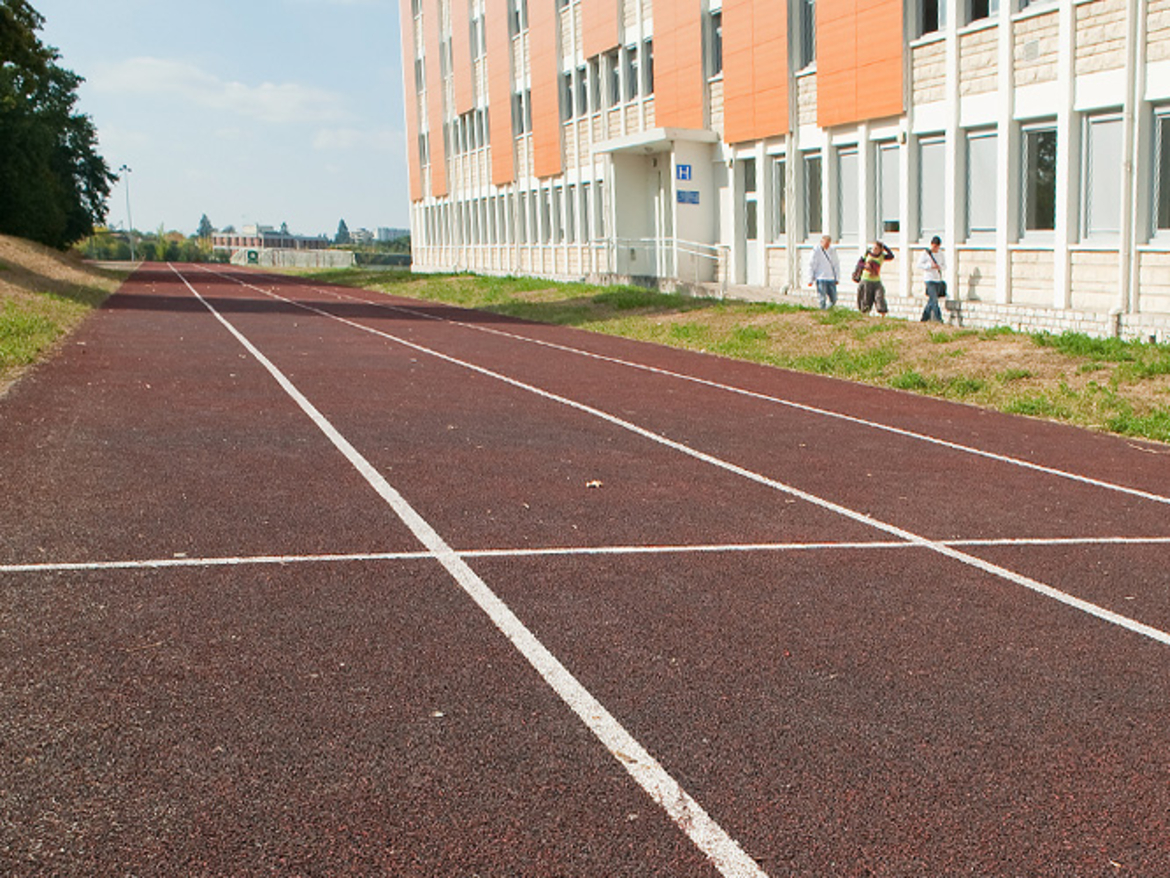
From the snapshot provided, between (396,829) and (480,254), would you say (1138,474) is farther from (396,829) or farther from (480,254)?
(480,254)

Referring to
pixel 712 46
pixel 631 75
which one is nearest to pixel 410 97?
pixel 631 75

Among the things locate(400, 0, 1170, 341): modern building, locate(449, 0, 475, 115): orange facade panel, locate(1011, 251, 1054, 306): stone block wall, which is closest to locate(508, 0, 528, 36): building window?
locate(400, 0, 1170, 341): modern building

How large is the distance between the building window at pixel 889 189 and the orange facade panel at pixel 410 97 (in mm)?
46813

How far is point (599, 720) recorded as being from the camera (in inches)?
204

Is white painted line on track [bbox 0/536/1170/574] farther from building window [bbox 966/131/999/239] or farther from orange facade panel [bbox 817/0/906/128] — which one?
orange facade panel [bbox 817/0/906/128]

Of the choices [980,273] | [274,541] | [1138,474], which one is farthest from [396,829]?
[980,273]

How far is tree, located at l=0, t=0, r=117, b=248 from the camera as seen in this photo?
3844 cm

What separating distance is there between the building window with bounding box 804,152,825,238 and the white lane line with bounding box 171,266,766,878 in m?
22.5

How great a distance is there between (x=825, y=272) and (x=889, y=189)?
7.14 feet

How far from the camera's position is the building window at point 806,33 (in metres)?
29.9

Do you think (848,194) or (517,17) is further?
(517,17)

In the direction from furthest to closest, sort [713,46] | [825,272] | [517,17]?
[517,17]
[713,46]
[825,272]

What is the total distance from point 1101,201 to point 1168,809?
18452 millimetres

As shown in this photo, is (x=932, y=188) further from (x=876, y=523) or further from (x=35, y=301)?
(x=35, y=301)
